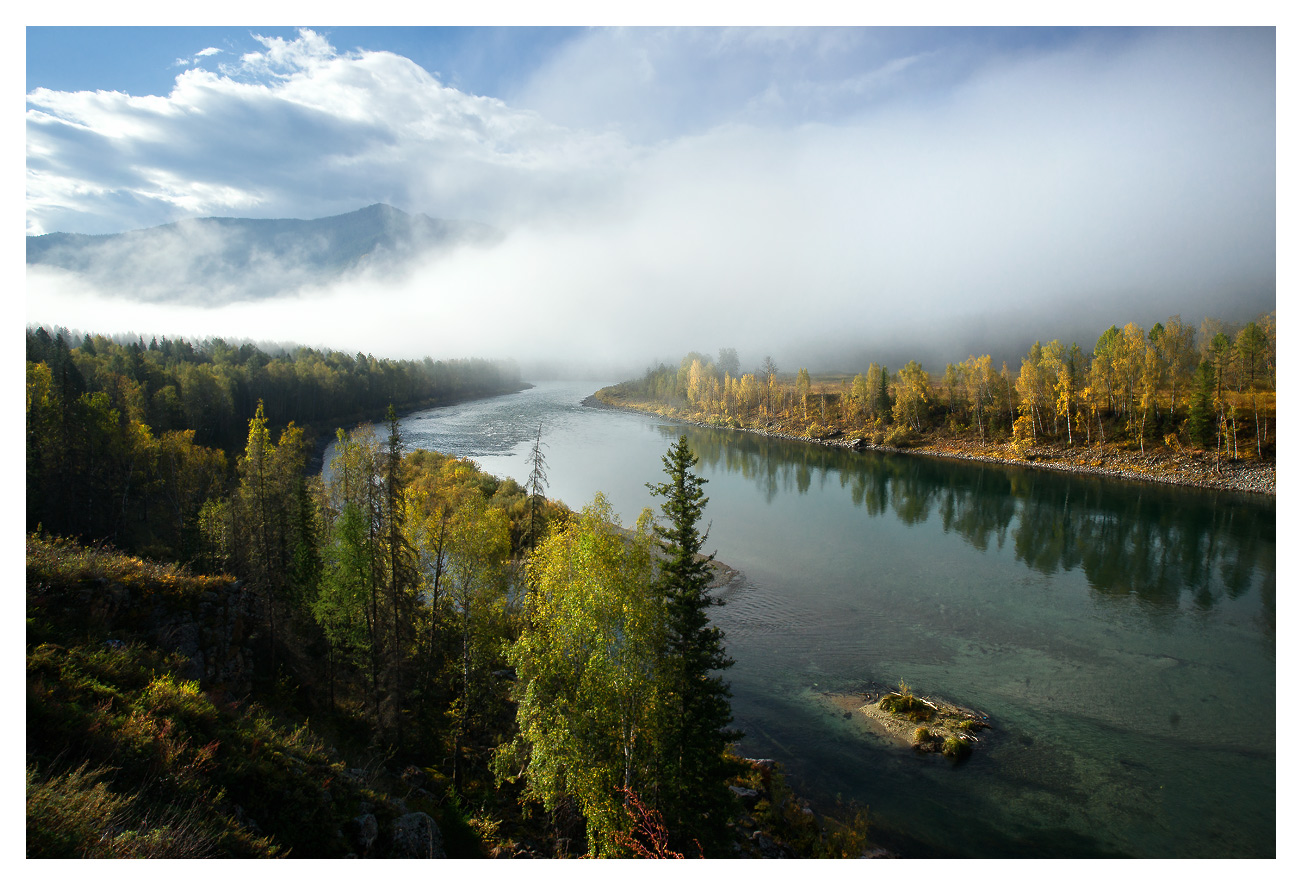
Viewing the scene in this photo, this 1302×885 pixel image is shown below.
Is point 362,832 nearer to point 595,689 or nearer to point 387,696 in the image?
point 595,689

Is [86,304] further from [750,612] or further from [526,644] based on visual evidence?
[750,612]

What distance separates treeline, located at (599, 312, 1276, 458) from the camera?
52250 millimetres

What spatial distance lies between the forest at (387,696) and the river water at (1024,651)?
113 inches

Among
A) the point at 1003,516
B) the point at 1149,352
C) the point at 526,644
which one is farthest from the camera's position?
the point at 1149,352

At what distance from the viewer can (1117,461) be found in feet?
192

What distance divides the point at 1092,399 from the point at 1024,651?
57.0 m

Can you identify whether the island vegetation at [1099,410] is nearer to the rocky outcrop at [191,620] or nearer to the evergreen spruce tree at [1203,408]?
the evergreen spruce tree at [1203,408]

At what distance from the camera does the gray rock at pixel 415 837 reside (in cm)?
941

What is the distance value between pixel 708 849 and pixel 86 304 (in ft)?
90.5

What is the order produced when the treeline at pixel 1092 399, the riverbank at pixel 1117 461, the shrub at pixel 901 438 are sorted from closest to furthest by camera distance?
the riverbank at pixel 1117 461 < the treeline at pixel 1092 399 < the shrub at pixel 901 438

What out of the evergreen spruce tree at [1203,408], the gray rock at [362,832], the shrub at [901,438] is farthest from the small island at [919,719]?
the shrub at [901,438]

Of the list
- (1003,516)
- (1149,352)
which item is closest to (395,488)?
(1003,516)

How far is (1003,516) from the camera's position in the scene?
43.5 metres
